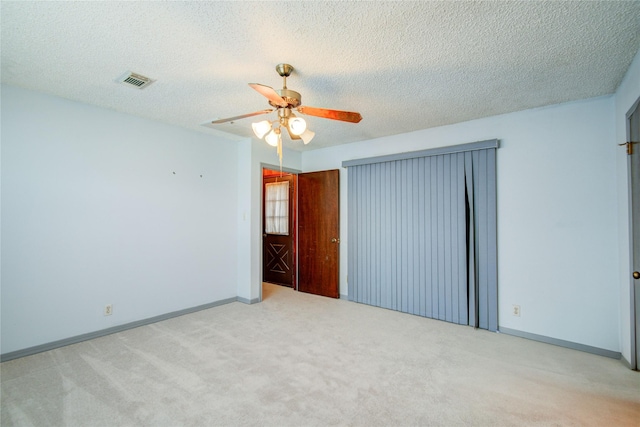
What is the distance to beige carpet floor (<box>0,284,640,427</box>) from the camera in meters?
1.88

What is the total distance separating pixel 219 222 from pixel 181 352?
6.43 ft

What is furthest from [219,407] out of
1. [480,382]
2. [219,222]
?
[219,222]

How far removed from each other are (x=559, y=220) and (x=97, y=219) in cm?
478

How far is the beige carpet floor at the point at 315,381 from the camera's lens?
1885 millimetres

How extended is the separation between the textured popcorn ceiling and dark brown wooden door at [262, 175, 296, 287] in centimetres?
274

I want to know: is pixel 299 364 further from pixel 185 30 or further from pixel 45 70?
pixel 45 70

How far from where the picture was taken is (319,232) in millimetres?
4922

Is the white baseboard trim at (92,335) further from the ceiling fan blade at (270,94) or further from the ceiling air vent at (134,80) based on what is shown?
the ceiling fan blade at (270,94)

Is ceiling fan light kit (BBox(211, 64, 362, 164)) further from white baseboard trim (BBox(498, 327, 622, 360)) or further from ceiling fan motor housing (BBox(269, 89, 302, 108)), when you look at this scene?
white baseboard trim (BBox(498, 327, 622, 360))

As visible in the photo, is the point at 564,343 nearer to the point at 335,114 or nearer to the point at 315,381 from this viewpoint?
the point at 315,381

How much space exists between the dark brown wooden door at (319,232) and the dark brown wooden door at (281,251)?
1.55ft

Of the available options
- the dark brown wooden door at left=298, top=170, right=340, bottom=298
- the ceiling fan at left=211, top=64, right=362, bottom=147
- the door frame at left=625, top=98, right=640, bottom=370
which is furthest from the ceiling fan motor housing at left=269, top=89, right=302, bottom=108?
the door frame at left=625, top=98, right=640, bottom=370

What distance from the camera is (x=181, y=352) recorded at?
2766 mm

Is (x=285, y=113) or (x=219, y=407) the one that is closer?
(x=219, y=407)
